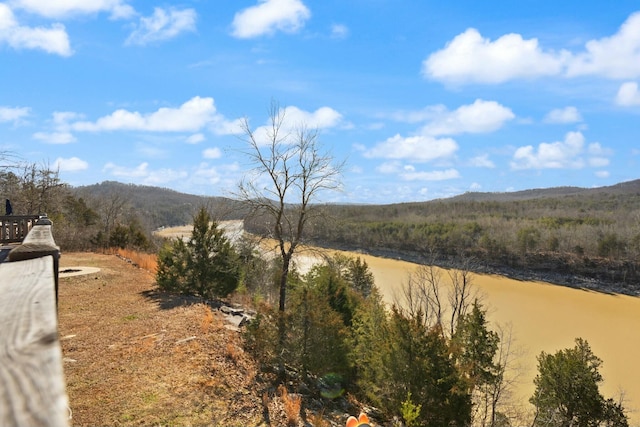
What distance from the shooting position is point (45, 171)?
25.8 meters

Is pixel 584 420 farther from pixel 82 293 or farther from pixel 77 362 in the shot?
pixel 82 293

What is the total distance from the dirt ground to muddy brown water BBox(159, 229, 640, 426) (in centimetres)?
495

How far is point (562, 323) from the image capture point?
1282 inches

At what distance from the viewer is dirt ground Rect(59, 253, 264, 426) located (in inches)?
297

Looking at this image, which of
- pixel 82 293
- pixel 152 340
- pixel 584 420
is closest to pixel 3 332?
pixel 152 340

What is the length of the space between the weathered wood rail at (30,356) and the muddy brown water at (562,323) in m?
13.5

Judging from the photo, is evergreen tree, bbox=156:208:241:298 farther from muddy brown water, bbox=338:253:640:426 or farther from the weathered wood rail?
muddy brown water, bbox=338:253:640:426

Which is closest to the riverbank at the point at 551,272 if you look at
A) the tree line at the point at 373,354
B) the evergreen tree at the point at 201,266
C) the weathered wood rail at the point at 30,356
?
the tree line at the point at 373,354

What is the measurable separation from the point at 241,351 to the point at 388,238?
6157 centimetres

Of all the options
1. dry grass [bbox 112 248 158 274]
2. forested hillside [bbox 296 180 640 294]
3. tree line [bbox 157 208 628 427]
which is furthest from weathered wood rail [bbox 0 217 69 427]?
forested hillside [bbox 296 180 640 294]

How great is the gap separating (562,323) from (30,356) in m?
38.3

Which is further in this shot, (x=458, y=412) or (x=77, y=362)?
(x=458, y=412)

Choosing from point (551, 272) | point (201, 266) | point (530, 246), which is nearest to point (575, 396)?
point (201, 266)

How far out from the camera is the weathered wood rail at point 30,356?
620 mm
